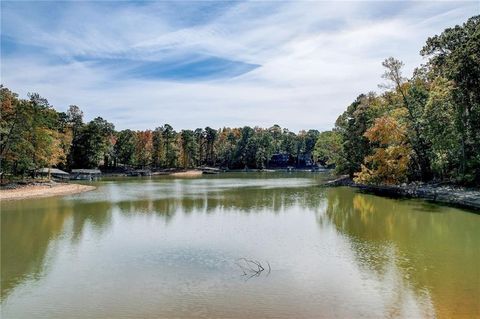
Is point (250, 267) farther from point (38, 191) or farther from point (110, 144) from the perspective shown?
point (110, 144)

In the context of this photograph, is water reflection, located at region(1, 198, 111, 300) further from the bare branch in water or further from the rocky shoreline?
the rocky shoreline

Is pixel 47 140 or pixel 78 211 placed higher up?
pixel 47 140

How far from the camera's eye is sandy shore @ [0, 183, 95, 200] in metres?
40.1

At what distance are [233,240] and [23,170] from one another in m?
41.6

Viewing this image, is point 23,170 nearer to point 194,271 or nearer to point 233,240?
point 233,240

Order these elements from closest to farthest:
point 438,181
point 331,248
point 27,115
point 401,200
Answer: point 331,248, point 401,200, point 438,181, point 27,115

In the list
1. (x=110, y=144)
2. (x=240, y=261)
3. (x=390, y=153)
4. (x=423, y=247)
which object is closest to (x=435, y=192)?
(x=390, y=153)

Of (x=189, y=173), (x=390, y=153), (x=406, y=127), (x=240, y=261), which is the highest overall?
(x=406, y=127)

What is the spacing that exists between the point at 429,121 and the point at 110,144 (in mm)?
74404

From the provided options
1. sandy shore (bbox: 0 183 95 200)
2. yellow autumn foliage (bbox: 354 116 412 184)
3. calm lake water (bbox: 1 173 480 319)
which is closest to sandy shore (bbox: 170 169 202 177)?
sandy shore (bbox: 0 183 95 200)

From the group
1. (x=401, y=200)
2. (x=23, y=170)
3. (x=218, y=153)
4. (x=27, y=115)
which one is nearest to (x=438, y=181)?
(x=401, y=200)

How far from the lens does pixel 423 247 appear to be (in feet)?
59.0

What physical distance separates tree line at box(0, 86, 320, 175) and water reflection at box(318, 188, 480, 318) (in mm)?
34643

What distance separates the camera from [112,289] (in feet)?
41.6
